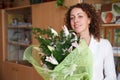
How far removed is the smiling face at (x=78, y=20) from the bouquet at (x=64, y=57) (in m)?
0.45

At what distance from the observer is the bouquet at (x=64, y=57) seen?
880 mm

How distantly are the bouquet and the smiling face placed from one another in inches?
17.6

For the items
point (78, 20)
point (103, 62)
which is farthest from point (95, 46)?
point (78, 20)

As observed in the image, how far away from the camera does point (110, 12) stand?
201cm

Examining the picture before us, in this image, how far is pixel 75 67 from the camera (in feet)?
2.91

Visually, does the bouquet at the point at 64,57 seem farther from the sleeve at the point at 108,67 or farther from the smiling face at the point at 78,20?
the sleeve at the point at 108,67

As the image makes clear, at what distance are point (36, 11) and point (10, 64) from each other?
3.57 ft

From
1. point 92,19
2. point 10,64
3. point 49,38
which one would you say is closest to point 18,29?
point 10,64

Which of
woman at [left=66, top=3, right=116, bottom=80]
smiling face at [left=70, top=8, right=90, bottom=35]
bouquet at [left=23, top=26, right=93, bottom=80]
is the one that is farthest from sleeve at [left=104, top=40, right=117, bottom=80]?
bouquet at [left=23, top=26, right=93, bottom=80]

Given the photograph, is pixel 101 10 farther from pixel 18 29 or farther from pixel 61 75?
pixel 18 29

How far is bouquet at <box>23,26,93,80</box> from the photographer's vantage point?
2.89ft

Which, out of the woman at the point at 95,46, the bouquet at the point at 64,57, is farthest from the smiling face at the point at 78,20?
the bouquet at the point at 64,57

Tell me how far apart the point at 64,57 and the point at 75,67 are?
69mm

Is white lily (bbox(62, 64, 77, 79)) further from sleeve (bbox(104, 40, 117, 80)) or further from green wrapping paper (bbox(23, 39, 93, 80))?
sleeve (bbox(104, 40, 117, 80))
